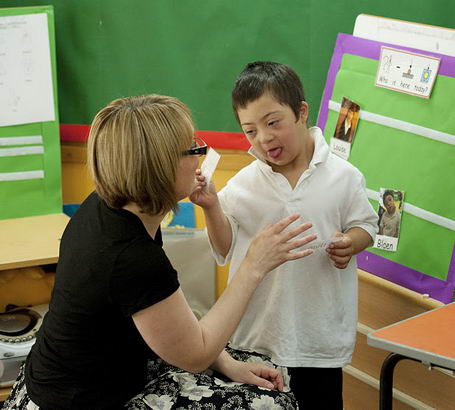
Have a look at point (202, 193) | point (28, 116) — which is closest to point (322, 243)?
point (202, 193)

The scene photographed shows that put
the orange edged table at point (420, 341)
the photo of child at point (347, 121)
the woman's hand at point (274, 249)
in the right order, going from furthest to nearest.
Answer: the photo of child at point (347, 121)
the woman's hand at point (274, 249)
the orange edged table at point (420, 341)

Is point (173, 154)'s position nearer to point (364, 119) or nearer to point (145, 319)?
point (145, 319)

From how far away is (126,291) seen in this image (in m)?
1.57

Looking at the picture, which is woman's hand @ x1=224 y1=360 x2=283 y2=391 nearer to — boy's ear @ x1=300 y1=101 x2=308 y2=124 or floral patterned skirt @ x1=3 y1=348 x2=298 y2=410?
floral patterned skirt @ x1=3 y1=348 x2=298 y2=410

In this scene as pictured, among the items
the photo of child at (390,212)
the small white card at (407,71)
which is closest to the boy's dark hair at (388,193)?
the photo of child at (390,212)

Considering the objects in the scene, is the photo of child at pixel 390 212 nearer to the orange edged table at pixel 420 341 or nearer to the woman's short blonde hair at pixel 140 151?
the orange edged table at pixel 420 341

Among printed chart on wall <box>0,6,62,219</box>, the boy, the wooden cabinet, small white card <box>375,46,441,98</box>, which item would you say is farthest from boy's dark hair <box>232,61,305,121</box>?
printed chart on wall <box>0,6,62,219</box>

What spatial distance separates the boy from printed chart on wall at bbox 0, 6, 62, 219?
39.7 inches

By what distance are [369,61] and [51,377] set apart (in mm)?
1345

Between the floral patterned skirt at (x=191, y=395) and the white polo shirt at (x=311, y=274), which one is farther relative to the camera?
the white polo shirt at (x=311, y=274)

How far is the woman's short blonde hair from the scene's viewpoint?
1589 millimetres

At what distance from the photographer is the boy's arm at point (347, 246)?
6.31 ft

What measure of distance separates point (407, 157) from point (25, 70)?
4.47ft

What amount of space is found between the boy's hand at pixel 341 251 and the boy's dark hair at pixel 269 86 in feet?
1.07
